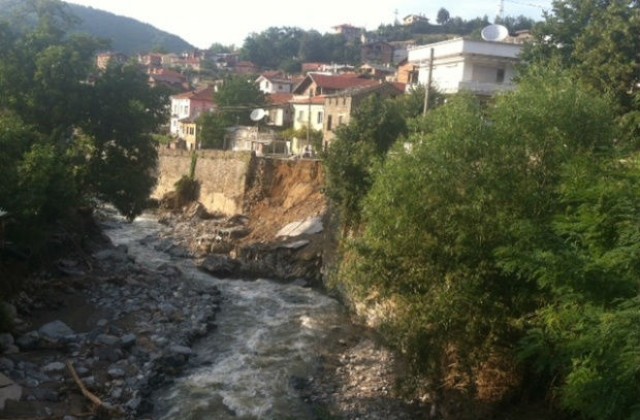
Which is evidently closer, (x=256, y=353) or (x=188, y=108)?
(x=256, y=353)

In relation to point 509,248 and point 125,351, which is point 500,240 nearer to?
point 509,248

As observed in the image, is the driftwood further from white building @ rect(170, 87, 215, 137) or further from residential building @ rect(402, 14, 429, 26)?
residential building @ rect(402, 14, 429, 26)

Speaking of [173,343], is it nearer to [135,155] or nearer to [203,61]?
[135,155]

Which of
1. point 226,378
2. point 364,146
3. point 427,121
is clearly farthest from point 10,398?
point 364,146

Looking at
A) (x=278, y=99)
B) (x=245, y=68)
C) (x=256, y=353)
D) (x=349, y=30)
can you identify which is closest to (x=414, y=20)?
(x=349, y=30)

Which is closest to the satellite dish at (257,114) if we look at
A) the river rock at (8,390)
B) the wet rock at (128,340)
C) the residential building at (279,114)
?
the residential building at (279,114)

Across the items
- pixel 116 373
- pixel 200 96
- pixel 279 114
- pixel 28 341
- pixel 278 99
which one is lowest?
pixel 116 373

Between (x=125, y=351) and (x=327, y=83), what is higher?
(x=327, y=83)

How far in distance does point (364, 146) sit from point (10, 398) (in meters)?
13.6

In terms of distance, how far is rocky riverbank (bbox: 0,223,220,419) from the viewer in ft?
42.9

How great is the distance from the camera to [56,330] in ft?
53.4

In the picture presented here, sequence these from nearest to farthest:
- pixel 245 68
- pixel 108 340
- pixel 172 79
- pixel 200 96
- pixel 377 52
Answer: pixel 108 340 < pixel 200 96 < pixel 172 79 < pixel 245 68 < pixel 377 52

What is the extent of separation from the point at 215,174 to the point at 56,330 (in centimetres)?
2150

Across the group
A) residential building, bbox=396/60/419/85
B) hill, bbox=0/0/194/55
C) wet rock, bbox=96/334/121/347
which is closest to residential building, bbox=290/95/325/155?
residential building, bbox=396/60/419/85
